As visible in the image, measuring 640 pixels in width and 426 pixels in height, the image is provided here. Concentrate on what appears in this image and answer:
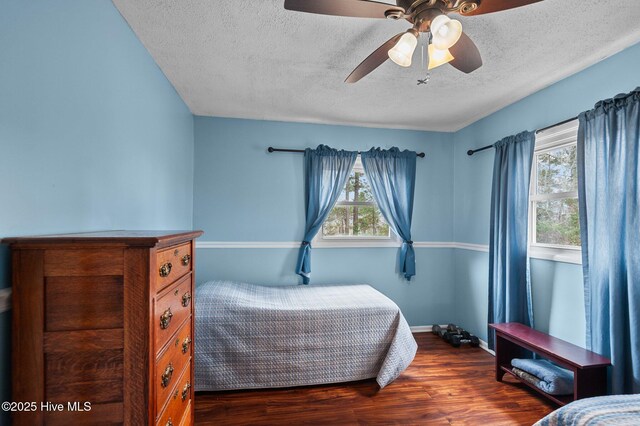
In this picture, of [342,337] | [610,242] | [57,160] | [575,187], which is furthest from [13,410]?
[575,187]

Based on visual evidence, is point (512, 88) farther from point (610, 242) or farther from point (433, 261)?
point (433, 261)

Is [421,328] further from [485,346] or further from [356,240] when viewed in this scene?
[356,240]

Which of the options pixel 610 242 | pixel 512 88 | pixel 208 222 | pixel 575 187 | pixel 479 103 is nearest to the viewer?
pixel 610 242

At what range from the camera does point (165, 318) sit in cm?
111

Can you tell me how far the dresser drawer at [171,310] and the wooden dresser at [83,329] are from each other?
79mm

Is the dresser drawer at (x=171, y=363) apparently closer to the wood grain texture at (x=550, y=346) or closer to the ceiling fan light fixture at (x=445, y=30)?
the ceiling fan light fixture at (x=445, y=30)

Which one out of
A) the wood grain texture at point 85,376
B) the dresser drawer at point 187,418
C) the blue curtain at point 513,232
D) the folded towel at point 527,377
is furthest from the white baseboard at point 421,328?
the wood grain texture at point 85,376

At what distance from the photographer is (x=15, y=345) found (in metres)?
0.91

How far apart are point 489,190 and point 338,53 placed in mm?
2187

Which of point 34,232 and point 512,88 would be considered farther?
point 512,88

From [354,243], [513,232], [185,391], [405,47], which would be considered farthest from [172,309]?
[513,232]

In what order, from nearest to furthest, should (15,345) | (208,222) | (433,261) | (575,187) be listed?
(15,345)
(575,187)
(208,222)
(433,261)

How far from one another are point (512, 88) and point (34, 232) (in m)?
3.33

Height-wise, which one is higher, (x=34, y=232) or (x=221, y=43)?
(x=221, y=43)
